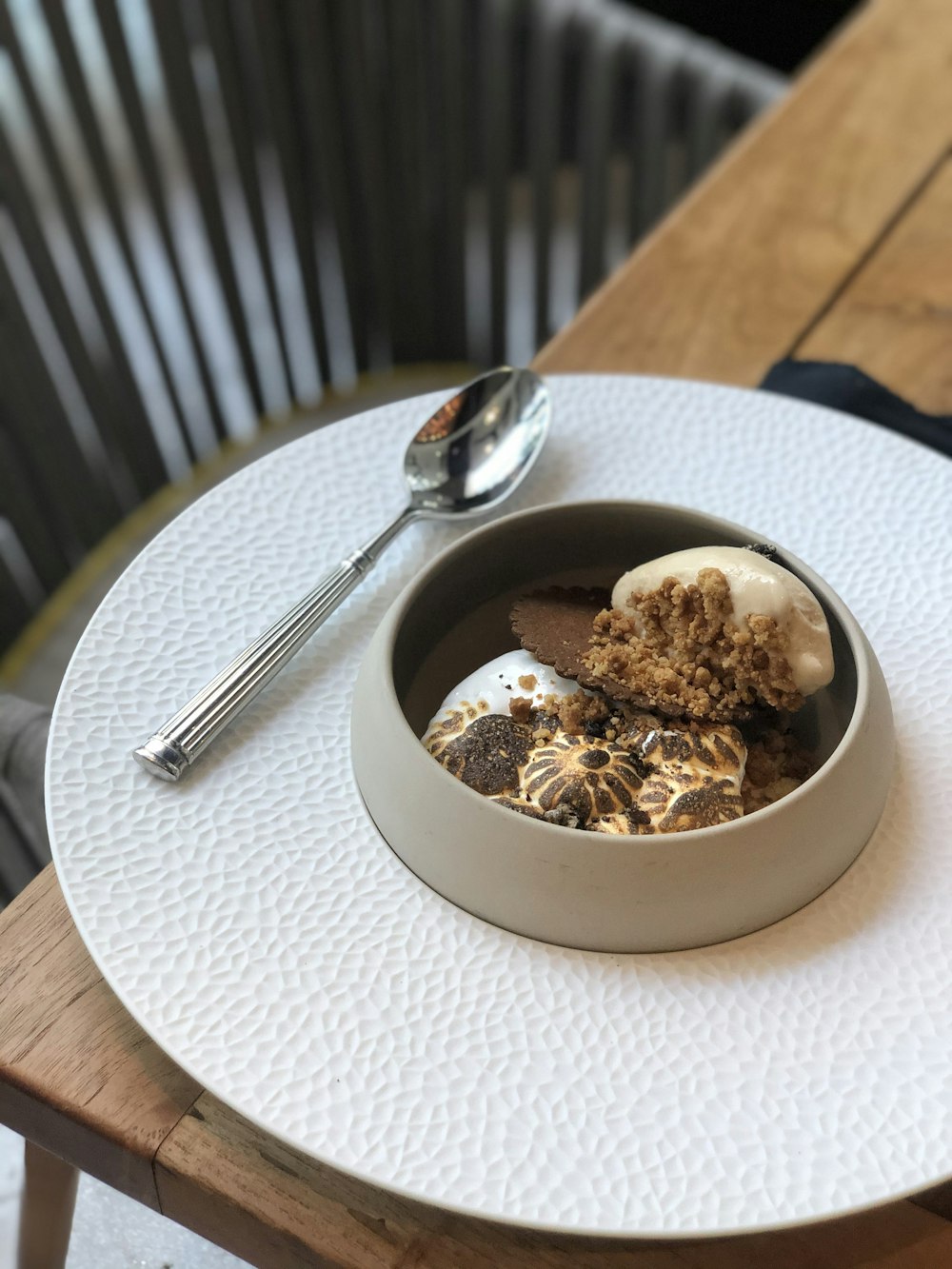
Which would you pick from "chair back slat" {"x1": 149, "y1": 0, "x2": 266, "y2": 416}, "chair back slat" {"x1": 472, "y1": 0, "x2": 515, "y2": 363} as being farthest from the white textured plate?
"chair back slat" {"x1": 472, "y1": 0, "x2": 515, "y2": 363}

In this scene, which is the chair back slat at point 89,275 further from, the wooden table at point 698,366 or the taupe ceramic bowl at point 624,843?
the taupe ceramic bowl at point 624,843

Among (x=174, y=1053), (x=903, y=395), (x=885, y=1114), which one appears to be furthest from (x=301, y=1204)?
(x=903, y=395)

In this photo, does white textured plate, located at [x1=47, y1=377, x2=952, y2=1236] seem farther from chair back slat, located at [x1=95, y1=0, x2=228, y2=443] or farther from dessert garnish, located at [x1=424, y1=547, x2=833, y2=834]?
chair back slat, located at [x1=95, y1=0, x2=228, y2=443]

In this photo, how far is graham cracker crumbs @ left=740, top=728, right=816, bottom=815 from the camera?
0.43 meters

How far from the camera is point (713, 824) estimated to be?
1.23 ft

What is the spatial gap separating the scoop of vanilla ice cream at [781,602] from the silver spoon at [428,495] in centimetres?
13

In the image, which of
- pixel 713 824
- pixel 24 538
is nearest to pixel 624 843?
pixel 713 824

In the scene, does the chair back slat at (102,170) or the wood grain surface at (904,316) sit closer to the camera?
the wood grain surface at (904,316)

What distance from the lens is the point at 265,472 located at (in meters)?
0.53

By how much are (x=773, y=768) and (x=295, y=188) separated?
92 cm

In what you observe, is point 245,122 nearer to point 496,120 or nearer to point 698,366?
point 496,120

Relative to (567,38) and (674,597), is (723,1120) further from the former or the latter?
(567,38)

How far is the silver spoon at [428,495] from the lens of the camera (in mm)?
415

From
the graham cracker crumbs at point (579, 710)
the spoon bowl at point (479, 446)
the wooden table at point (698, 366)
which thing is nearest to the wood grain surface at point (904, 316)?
the wooden table at point (698, 366)
